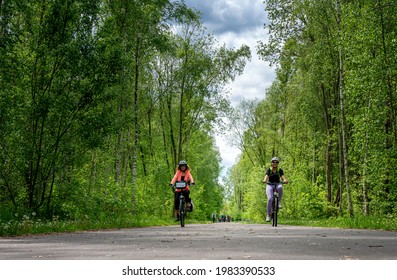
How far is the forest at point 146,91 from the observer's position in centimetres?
1616

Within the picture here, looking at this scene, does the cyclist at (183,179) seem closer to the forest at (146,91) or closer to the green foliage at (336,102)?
the forest at (146,91)

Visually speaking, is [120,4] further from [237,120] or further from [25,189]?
[237,120]

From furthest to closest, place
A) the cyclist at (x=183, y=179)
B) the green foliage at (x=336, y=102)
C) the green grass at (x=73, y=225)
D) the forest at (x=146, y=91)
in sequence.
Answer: the green foliage at (x=336, y=102) < the cyclist at (x=183, y=179) < the forest at (x=146, y=91) < the green grass at (x=73, y=225)

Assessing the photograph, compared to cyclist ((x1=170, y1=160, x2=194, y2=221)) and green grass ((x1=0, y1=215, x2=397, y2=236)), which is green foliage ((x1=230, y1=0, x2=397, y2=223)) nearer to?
green grass ((x1=0, y1=215, x2=397, y2=236))

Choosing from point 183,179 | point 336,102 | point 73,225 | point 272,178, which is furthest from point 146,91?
point 73,225

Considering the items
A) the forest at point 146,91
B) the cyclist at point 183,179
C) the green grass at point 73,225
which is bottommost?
the green grass at point 73,225

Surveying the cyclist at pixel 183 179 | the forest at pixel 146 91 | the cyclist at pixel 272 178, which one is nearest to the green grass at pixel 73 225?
the forest at pixel 146 91

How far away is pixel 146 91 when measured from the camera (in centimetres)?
4019

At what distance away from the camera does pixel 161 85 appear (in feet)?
129

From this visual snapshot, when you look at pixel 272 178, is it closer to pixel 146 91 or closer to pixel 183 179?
pixel 183 179

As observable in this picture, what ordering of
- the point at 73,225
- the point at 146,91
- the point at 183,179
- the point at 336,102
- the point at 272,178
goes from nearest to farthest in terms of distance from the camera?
the point at 73,225 < the point at 272,178 < the point at 183,179 < the point at 336,102 < the point at 146,91

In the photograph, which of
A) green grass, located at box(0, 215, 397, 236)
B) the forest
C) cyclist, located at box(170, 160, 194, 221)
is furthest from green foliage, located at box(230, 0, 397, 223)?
cyclist, located at box(170, 160, 194, 221)

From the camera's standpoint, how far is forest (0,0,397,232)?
636 inches

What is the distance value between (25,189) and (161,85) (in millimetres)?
23990
